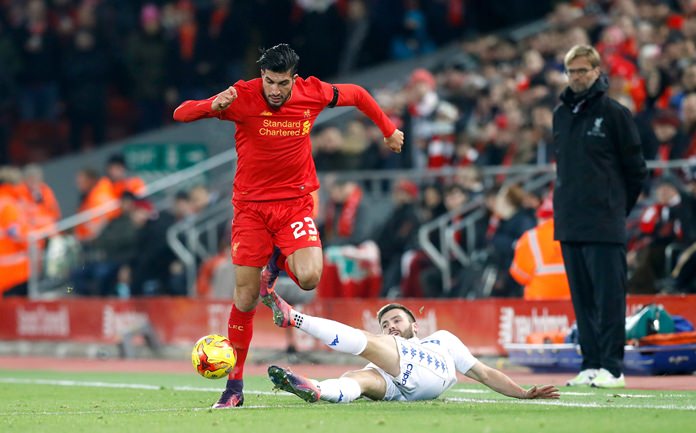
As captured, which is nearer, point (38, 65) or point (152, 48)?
point (152, 48)

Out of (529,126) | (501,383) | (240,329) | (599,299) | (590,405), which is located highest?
(529,126)

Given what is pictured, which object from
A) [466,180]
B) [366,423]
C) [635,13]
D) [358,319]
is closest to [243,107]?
[366,423]

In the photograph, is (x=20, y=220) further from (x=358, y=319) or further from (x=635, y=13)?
(x=635, y=13)

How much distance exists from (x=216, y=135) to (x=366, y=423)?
638 inches

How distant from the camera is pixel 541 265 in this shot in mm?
→ 14953

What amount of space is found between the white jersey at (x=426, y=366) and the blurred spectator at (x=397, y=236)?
780cm

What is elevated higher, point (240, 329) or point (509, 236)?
point (509, 236)

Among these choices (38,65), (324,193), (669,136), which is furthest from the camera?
(38,65)

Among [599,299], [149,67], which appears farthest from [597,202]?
[149,67]

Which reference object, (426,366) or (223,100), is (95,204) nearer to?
(223,100)

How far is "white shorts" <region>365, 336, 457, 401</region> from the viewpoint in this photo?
32.2ft

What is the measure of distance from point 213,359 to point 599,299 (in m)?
3.42

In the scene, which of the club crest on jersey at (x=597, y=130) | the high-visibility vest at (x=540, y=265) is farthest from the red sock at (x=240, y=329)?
the high-visibility vest at (x=540, y=265)

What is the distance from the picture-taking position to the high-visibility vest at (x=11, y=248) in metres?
21.2
